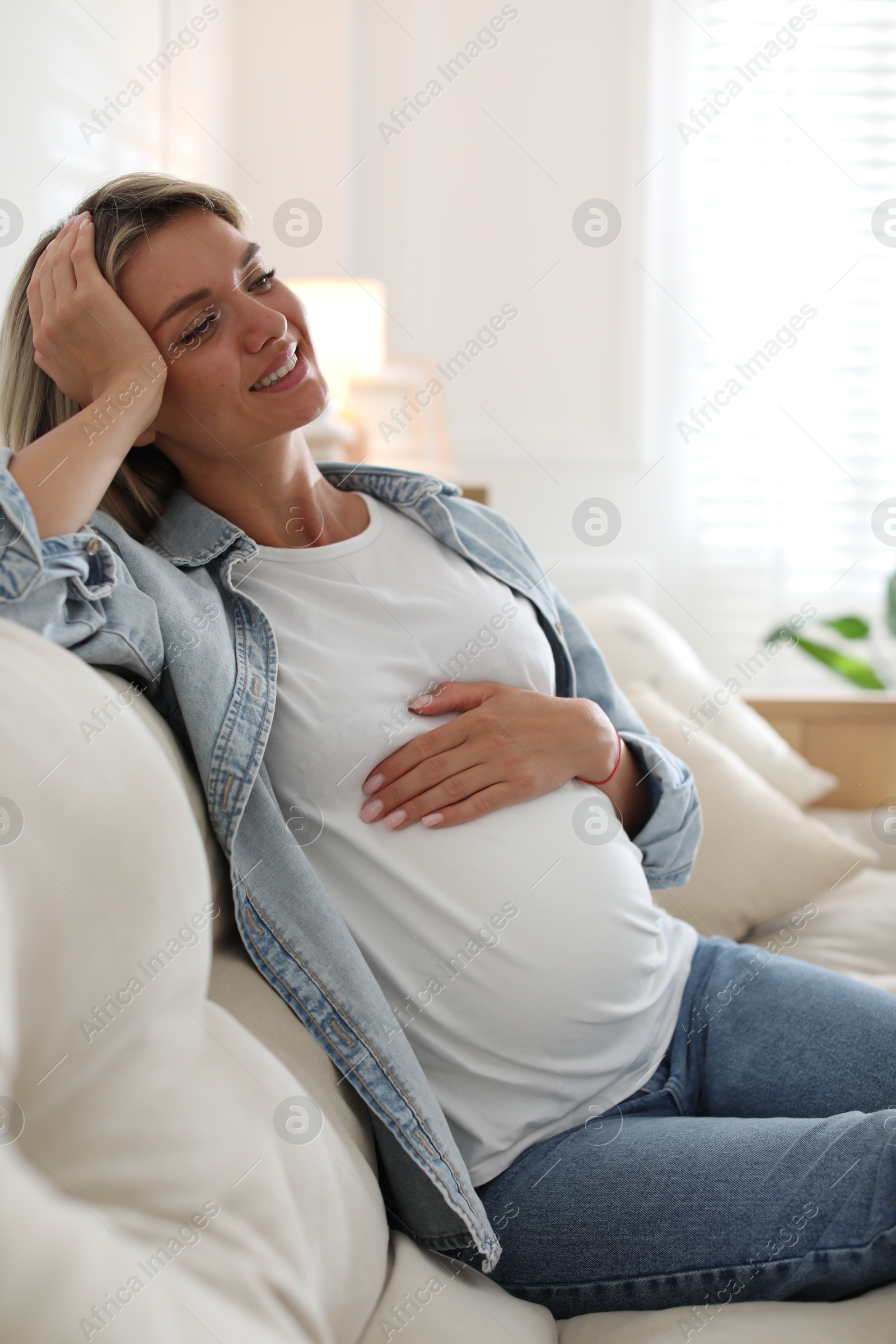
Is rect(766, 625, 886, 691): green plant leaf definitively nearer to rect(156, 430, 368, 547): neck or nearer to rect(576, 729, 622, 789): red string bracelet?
rect(576, 729, 622, 789): red string bracelet

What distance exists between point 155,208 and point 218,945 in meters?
0.66

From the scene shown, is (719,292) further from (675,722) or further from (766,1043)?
(766,1043)

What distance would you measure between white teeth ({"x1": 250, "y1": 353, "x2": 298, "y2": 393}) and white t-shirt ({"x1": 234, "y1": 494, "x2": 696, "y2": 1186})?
0.18 m

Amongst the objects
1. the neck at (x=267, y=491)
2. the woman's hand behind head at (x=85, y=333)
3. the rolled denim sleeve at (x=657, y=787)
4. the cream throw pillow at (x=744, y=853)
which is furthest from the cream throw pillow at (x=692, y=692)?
the woman's hand behind head at (x=85, y=333)

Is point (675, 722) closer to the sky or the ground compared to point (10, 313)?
closer to the ground

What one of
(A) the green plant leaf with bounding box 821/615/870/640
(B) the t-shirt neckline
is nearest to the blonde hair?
(B) the t-shirt neckline

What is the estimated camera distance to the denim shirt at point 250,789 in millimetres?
716

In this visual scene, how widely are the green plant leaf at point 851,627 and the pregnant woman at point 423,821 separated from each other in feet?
6.18

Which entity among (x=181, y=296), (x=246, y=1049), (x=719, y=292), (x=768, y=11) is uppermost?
(x=768, y=11)

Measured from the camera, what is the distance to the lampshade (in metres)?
2.29

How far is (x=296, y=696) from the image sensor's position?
0.87 metres

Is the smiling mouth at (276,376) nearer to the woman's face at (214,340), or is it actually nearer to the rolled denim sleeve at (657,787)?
the woman's face at (214,340)

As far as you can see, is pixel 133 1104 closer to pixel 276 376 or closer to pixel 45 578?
pixel 45 578

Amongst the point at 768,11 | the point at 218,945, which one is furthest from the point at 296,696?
the point at 768,11
